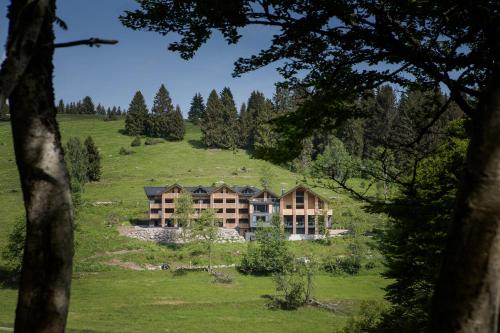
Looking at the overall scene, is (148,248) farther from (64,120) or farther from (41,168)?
(64,120)

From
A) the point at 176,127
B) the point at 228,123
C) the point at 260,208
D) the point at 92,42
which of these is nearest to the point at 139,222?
the point at 260,208

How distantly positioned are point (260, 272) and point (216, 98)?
79850 mm

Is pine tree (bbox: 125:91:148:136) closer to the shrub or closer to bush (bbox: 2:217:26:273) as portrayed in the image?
bush (bbox: 2:217:26:273)

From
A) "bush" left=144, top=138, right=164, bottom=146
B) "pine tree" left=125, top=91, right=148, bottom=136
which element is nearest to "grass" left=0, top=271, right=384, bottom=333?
"bush" left=144, top=138, right=164, bottom=146

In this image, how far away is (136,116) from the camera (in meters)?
121

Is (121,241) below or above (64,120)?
below

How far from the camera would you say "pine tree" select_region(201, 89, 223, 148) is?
372 feet

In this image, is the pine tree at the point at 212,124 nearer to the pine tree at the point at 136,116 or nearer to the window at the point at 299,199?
the pine tree at the point at 136,116

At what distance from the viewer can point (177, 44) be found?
6.76m

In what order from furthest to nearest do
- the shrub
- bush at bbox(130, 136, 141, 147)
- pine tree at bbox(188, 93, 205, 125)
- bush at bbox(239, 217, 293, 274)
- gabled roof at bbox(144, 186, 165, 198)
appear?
1. pine tree at bbox(188, 93, 205, 125)
2. bush at bbox(130, 136, 141, 147)
3. gabled roof at bbox(144, 186, 165, 198)
4. bush at bbox(239, 217, 293, 274)
5. the shrub

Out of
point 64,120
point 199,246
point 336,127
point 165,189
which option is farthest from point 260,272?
point 64,120

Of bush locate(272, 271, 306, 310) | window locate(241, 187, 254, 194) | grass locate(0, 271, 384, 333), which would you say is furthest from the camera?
→ window locate(241, 187, 254, 194)

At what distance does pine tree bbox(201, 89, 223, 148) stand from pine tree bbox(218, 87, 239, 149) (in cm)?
127

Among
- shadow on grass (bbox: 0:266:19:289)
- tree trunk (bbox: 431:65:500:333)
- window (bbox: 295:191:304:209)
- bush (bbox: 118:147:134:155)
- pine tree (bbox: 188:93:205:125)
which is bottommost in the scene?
shadow on grass (bbox: 0:266:19:289)
